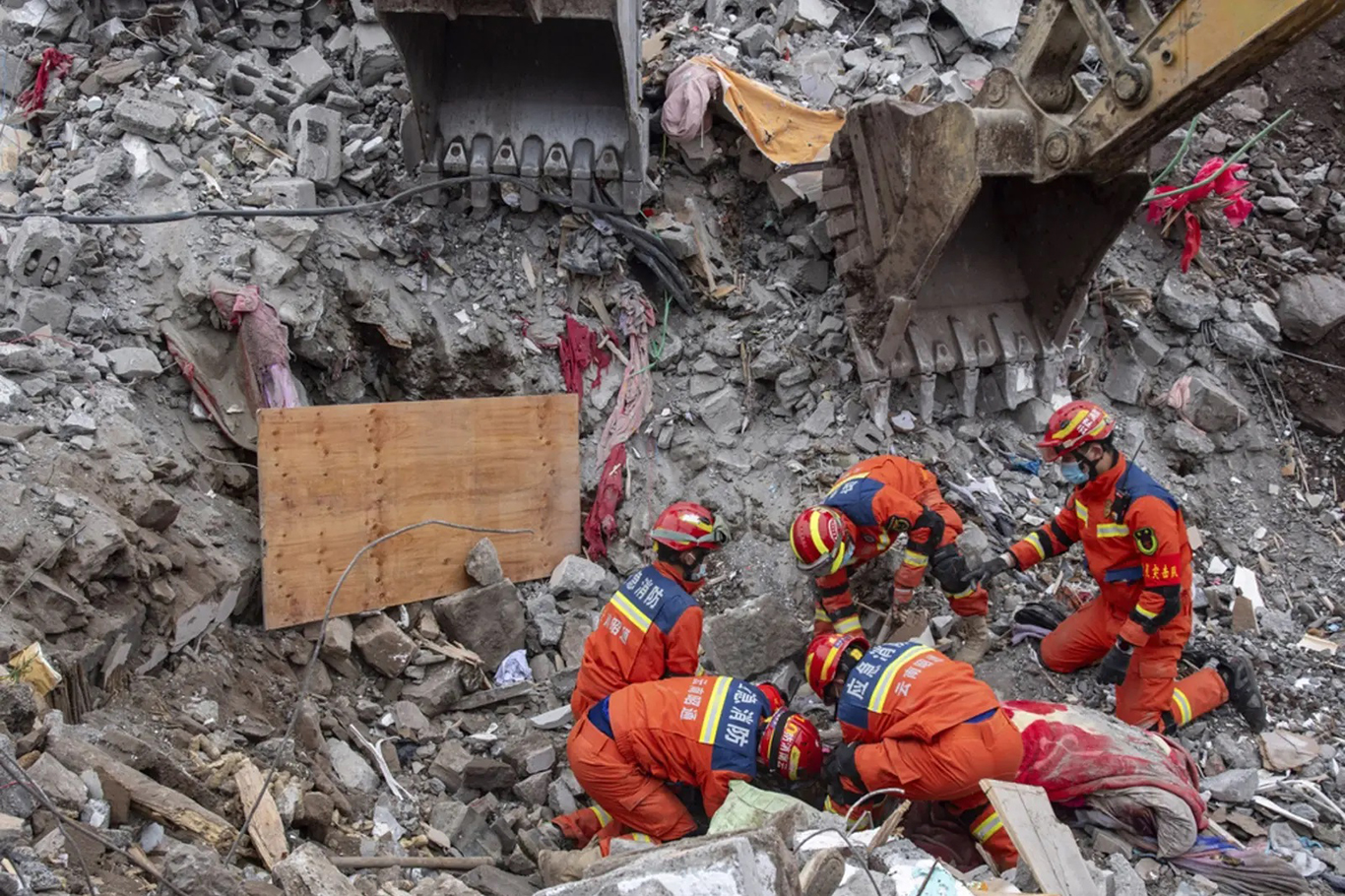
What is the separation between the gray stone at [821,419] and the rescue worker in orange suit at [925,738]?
2472mm

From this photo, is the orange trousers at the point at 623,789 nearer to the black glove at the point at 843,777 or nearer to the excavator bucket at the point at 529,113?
the black glove at the point at 843,777

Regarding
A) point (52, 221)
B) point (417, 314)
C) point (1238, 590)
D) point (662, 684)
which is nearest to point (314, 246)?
point (417, 314)

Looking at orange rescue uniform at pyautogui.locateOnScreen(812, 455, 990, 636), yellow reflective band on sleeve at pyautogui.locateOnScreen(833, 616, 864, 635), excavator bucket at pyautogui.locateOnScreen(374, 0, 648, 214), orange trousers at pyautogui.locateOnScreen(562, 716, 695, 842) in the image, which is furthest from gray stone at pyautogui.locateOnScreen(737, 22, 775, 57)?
orange trousers at pyautogui.locateOnScreen(562, 716, 695, 842)

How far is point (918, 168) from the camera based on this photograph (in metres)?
5.96

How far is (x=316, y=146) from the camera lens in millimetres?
6801

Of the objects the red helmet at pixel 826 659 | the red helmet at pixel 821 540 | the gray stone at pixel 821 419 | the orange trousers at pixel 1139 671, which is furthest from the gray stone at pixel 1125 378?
the red helmet at pixel 826 659

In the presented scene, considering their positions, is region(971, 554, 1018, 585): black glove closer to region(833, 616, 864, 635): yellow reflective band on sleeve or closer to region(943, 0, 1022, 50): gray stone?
region(833, 616, 864, 635): yellow reflective band on sleeve

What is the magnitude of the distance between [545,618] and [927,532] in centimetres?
222

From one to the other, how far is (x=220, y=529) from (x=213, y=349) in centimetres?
111

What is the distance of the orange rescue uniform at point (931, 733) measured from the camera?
3.96 m

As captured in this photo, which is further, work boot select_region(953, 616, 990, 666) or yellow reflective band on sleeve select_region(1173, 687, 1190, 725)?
work boot select_region(953, 616, 990, 666)

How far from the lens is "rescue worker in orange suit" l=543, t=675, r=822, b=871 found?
4301mm

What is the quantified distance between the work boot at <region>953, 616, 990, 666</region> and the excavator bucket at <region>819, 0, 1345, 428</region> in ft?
4.53

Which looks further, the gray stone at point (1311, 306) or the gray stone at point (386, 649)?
the gray stone at point (1311, 306)
